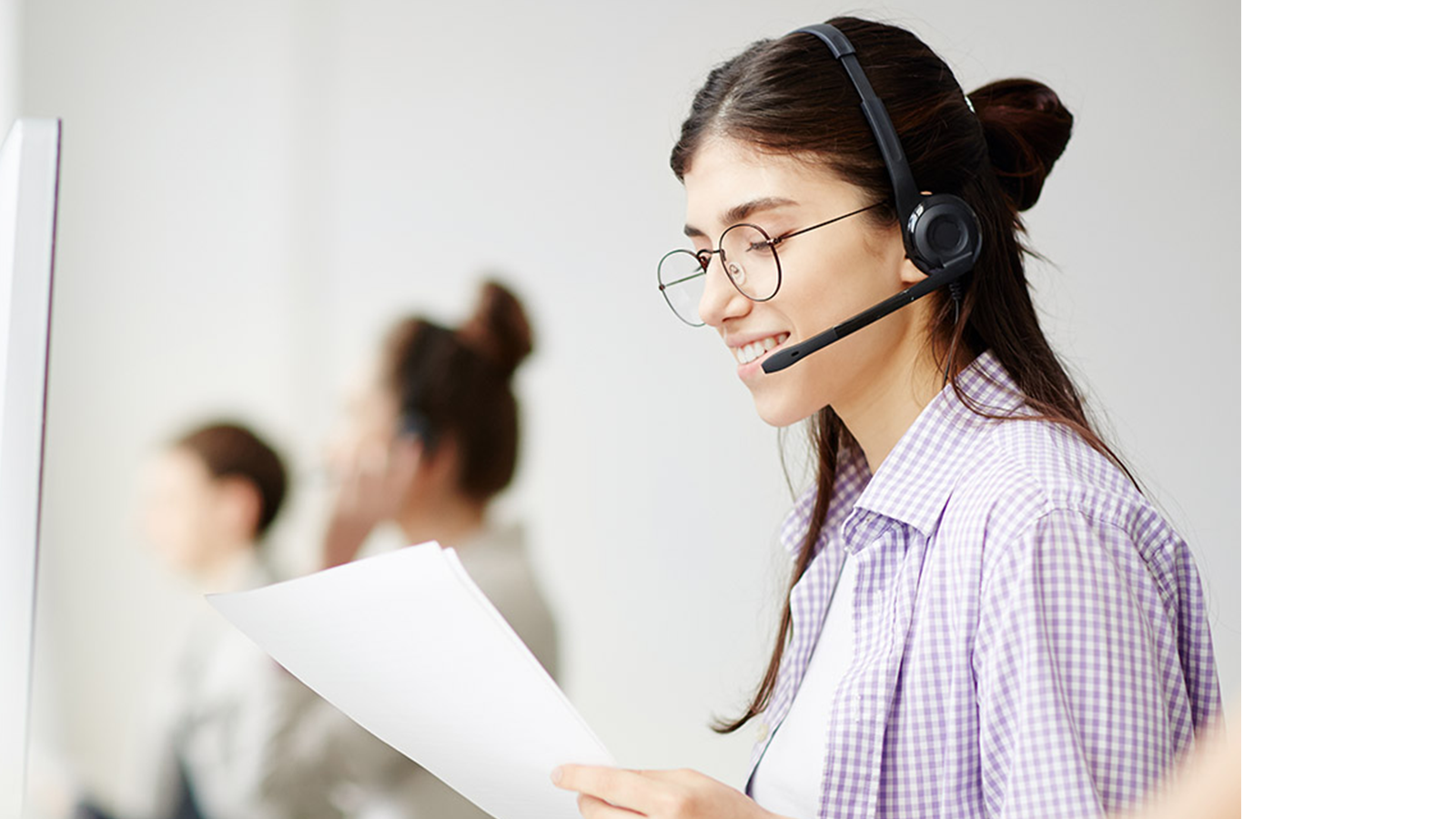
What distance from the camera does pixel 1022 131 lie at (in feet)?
3.35

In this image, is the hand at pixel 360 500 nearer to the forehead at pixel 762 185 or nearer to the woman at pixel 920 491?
the woman at pixel 920 491

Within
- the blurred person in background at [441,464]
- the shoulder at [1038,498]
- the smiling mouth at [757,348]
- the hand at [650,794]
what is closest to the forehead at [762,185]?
the smiling mouth at [757,348]

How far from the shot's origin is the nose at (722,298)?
94cm

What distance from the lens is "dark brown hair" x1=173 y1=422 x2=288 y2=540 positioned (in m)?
2.13

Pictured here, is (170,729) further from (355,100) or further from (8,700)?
(8,700)

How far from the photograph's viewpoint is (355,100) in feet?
7.72

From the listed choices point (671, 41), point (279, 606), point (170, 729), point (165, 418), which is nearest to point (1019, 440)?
point (279, 606)

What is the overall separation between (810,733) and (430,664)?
0.31 metres

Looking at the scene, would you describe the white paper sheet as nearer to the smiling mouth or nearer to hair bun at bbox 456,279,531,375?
the smiling mouth

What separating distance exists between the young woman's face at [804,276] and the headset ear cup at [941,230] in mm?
43

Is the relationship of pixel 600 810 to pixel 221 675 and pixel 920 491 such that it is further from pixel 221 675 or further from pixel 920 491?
pixel 221 675

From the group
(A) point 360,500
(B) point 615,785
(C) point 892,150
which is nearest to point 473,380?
(A) point 360,500

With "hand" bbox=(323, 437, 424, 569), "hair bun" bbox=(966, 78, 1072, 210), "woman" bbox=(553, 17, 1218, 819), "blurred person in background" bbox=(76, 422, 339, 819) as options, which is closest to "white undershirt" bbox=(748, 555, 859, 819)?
"woman" bbox=(553, 17, 1218, 819)

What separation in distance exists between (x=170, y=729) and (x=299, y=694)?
15.1 inches
